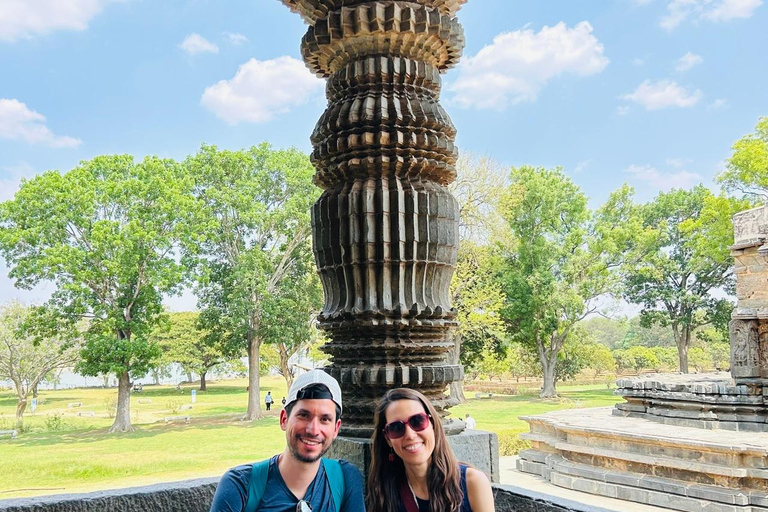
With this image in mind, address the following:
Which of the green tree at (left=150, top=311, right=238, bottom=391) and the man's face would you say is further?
the green tree at (left=150, top=311, right=238, bottom=391)

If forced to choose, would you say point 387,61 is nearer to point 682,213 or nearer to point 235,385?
point 682,213

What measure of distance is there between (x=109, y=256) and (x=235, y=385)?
553 inches

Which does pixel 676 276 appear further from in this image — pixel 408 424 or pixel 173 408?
pixel 408 424

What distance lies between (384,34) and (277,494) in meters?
1.75

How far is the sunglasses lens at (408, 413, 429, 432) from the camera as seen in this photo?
152 centimetres

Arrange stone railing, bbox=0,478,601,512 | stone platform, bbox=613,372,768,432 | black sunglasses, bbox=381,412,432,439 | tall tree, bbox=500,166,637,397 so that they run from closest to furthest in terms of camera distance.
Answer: black sunglasses, bbox=381,412,432,439 → stone railing, bbox=0,478,601,512 → stone platform, bbox=613,372,768,432 → tall tree, bbox=500,166,637,397

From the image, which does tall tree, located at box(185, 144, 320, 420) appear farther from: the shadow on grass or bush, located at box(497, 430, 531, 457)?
bush, located at box(497, 430, 531, 457)

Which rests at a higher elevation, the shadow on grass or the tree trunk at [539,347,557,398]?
the tree trunk at [539,347,557,398]

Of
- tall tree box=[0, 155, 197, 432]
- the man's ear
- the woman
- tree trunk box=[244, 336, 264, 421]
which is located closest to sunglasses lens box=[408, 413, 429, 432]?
the woman

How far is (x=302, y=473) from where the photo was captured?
1.47 meters

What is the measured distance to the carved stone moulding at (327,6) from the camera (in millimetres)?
2456

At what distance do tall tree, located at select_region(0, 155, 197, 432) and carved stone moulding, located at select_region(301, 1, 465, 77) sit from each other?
39.1ft

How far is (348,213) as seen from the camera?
2260 mm

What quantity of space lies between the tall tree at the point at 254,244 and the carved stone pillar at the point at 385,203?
42.6 feet
